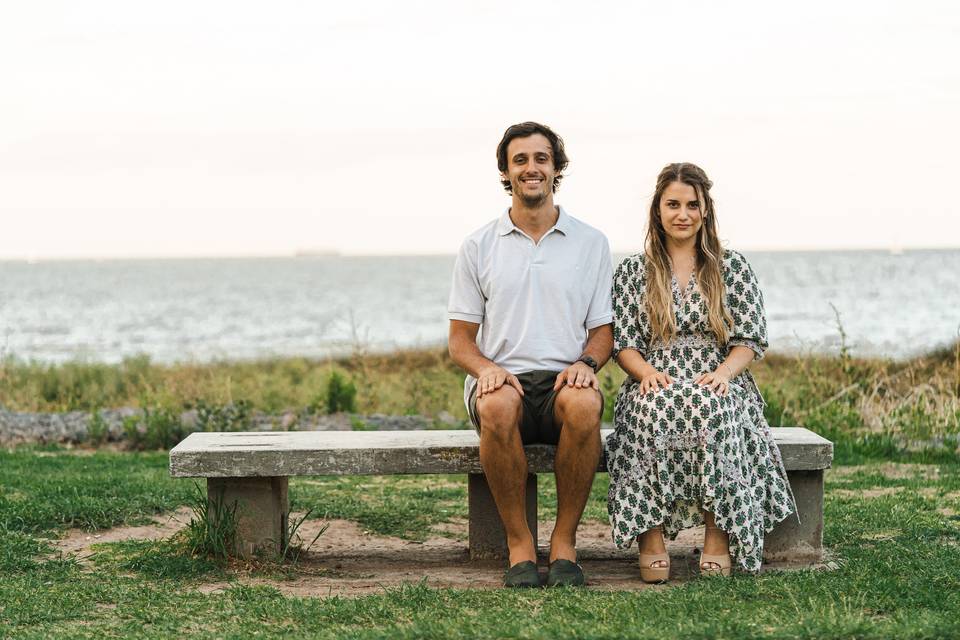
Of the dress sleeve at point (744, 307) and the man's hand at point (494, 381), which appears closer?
the man's hand at point (494, 381)

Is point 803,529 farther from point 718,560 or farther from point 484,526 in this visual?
point 484,526

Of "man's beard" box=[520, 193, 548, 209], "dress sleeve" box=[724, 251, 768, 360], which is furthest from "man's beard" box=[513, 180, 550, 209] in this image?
"dress sleeve" box=[724, 251, 768, 360]

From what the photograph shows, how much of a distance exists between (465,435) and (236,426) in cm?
427

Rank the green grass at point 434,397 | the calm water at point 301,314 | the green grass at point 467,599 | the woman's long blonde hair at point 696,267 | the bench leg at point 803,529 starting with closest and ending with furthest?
the green grass at point 467,599 < the woman's long blonde hair at point 696,267 < the bench leg at point 803,529 < the green grass at point 434,397 < the calm water at point 301,314

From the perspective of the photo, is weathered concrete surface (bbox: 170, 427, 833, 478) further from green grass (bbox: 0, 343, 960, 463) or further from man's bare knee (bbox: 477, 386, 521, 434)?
green grass (bbox: 0, 343, 960, 463)

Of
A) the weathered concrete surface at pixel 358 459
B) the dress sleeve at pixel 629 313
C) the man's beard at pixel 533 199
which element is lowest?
the weathered concrete surface at pixel 358 459

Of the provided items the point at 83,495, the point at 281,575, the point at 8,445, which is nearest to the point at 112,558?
the point at 281,575

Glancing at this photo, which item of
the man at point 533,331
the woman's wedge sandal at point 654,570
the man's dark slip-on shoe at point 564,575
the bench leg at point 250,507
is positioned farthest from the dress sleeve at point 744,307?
the bench leg at point 250,507

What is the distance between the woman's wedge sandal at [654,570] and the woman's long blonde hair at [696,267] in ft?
2.98

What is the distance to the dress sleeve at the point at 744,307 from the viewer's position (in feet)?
15.3

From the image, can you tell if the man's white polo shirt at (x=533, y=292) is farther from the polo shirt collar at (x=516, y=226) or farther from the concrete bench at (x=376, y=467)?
the concrete bench at (x=376, y=467)

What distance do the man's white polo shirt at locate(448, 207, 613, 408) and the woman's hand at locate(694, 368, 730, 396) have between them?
53 centimetres

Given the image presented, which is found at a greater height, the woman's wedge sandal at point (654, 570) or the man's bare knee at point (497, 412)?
the man's bare knee at point (497, 412)

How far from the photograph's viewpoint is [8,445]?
8844 millimetres
